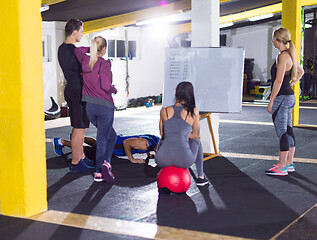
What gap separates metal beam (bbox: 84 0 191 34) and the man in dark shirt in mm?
6343

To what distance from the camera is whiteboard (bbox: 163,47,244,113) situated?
19.4 ft

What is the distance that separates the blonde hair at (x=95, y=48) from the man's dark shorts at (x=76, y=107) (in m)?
0.55

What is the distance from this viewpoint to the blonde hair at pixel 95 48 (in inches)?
188

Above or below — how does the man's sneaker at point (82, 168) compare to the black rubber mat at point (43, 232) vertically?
above

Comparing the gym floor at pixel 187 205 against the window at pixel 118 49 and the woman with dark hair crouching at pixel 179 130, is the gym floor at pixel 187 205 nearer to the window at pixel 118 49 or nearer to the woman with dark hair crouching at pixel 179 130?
the woman with dark hair crouching at pixel 179 130

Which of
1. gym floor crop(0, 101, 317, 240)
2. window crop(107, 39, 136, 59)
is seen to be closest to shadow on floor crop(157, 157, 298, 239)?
gym floor crop(0, 101, 317, 240)

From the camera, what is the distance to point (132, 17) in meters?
11.7

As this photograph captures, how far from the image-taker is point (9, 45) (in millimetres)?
3781

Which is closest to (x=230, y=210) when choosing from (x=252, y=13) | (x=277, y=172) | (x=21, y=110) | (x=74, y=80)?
(x=277, y=172)

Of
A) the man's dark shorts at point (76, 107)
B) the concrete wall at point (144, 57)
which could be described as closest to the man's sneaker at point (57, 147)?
the man's dark shorts at point (76, 107)

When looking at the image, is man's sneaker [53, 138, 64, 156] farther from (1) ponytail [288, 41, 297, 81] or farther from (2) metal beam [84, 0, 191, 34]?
(2) metal beam [84, 0, 191, 34]

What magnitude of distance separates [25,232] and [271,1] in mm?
11794

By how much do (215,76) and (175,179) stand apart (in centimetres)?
190

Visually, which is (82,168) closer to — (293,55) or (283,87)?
Answer: (283,87)
